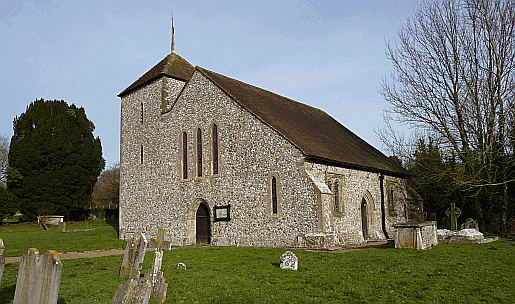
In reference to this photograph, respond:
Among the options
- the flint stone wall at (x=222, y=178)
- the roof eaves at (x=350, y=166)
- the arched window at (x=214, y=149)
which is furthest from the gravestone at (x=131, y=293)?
the arched window at (x=214, y=149)

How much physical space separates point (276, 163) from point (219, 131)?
13.2 feet

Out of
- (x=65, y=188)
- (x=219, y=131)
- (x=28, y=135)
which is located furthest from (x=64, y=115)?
(x=219, y=131)

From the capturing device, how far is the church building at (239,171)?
54.6ft

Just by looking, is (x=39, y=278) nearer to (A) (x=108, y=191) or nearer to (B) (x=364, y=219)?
(B) (x=364, y=219)

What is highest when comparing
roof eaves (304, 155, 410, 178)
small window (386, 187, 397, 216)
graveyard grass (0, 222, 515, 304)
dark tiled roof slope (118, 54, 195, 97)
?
dark tiled roof slope (118, 54, 195, 97)

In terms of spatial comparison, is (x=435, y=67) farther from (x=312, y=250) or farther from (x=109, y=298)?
(x=109, y=298)

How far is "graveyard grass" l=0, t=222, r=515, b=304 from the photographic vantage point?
8.27 meters

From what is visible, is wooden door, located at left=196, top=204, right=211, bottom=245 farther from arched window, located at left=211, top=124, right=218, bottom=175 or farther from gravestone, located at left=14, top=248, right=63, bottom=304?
gravestone, located at left=14, top=248, right=63, bottom=304

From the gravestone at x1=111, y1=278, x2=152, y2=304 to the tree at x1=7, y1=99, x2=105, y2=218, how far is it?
111 feet

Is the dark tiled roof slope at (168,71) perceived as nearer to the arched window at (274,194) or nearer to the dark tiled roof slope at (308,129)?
the dark tiled roof slope at (308,129)

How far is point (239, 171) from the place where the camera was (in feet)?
60.5

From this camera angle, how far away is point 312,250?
1494 centimetres

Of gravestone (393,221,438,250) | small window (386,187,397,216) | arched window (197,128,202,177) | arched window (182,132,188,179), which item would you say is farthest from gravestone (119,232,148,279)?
small window (386,187,397,216)

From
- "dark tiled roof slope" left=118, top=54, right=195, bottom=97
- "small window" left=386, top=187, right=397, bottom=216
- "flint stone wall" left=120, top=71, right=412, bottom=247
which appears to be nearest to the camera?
"flint stone wall" left=120, top=71, right=412, bottom=247
